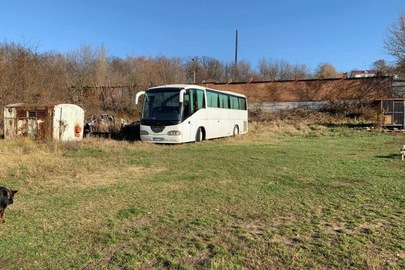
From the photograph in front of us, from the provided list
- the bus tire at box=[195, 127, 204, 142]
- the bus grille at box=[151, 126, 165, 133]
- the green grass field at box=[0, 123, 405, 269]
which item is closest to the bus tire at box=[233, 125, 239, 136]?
the bus tire at box=[195, 127, 204, 142]

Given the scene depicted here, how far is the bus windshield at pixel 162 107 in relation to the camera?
16448mm

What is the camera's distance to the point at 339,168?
394 inches

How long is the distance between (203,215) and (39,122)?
43.8 feet

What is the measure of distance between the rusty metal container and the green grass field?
5620mm

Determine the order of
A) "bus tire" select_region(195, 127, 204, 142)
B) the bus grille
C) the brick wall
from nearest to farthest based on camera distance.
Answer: the bus grille < "bus tire" select_region(195, 127, 204, 142) < the brick wall

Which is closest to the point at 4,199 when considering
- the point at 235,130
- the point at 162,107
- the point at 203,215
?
the point at 203,215

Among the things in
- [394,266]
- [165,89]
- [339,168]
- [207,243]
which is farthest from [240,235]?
[165,89]

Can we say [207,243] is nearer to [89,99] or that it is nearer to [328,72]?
[89,99]

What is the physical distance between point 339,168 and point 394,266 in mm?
6536

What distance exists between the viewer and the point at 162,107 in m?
16.8

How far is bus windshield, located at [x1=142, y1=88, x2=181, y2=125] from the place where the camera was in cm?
1645

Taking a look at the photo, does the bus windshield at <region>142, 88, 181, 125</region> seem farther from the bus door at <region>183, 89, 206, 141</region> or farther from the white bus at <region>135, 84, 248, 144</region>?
the bus door at <region>183, 89, 206, 141</region>

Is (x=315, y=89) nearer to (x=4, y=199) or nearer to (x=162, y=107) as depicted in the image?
(x=162, y=107)

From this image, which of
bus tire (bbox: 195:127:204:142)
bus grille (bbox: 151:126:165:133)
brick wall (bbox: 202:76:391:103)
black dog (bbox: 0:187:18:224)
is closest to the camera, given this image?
black dog (bbox: 0:187:18:224)
